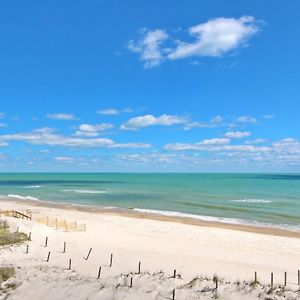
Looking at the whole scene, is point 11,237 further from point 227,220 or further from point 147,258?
point 227,220

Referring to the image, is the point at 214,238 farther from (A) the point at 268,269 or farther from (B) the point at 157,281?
(B) the point at 157,281

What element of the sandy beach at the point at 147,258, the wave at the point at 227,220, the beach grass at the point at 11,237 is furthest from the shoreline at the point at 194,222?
the beach grass at the point at 11,237

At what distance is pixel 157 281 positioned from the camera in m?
19.4

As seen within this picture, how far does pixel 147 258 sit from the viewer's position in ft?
86.3

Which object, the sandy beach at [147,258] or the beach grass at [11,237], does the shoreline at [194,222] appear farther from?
the beach grass at [11,237]

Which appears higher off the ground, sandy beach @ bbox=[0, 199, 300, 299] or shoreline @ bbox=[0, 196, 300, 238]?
shoreline @ bbox=[0, 196, 300, 238]

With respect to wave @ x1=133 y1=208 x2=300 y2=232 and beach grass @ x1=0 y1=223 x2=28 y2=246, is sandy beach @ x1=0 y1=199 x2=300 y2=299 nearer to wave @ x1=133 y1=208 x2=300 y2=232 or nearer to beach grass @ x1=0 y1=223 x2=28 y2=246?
beach grass @ x1=0 y1=223 x2=28 y2=246

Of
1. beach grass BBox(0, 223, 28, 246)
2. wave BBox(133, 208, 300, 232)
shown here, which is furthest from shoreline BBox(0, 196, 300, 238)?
beach grass BBox(0, 223, 28, 246)

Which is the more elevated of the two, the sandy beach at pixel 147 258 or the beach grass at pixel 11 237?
the beach grass at pixel 11 237

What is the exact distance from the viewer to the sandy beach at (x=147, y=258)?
18750 mm

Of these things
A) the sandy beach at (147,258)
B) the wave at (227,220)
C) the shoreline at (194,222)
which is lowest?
the sandy beach at (147,258)

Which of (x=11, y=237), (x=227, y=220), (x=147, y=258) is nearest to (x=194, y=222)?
(x=227, y=220)

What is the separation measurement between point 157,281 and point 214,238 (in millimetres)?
17264

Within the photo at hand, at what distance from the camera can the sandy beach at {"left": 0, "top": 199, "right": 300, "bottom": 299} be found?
18.8 m
